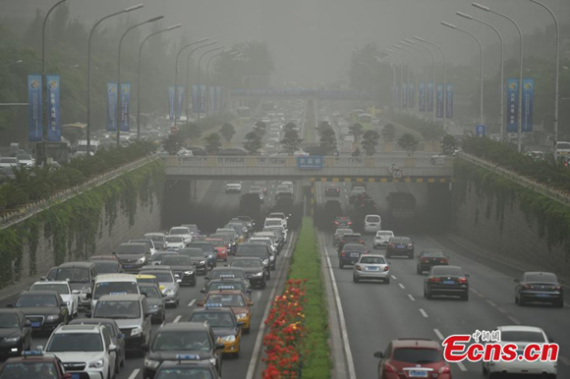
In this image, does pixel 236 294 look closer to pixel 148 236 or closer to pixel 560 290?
pixel 560 290

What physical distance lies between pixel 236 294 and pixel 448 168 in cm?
6689

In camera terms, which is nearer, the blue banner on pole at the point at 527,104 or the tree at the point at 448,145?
the blue banner on pole at the point at 527,104

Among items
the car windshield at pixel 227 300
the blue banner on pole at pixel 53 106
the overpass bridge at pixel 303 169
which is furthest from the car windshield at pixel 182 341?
the overpass bridge at pixel 303 169

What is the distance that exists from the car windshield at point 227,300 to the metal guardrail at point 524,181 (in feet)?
94.6

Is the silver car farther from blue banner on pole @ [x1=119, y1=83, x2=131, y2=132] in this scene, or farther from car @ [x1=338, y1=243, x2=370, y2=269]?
blue banner on pole @ [x1=119, y1=83, x2=131, y2=132]

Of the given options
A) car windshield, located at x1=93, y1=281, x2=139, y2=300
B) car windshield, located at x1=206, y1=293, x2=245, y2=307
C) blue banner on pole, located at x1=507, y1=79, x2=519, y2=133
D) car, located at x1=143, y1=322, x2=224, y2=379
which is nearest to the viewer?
car, located at x1=143, y1=322, x2=224, y2=379

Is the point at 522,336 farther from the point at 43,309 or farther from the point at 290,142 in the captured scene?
the point at 290,142

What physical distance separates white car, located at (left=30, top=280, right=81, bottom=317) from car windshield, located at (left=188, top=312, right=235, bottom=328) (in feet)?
29.2

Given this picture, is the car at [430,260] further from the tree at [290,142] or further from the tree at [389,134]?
the tree at [389,134]

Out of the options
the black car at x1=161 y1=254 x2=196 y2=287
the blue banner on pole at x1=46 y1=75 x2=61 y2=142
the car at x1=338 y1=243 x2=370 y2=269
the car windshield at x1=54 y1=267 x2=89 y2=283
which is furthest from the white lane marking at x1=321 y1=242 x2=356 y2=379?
the blue banner on pole at x1=46 y1=75 x2=61 y2=142

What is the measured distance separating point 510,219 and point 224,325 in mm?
44327

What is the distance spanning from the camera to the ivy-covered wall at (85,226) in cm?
5312

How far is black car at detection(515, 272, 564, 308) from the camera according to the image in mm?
45750

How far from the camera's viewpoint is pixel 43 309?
37.7 m
